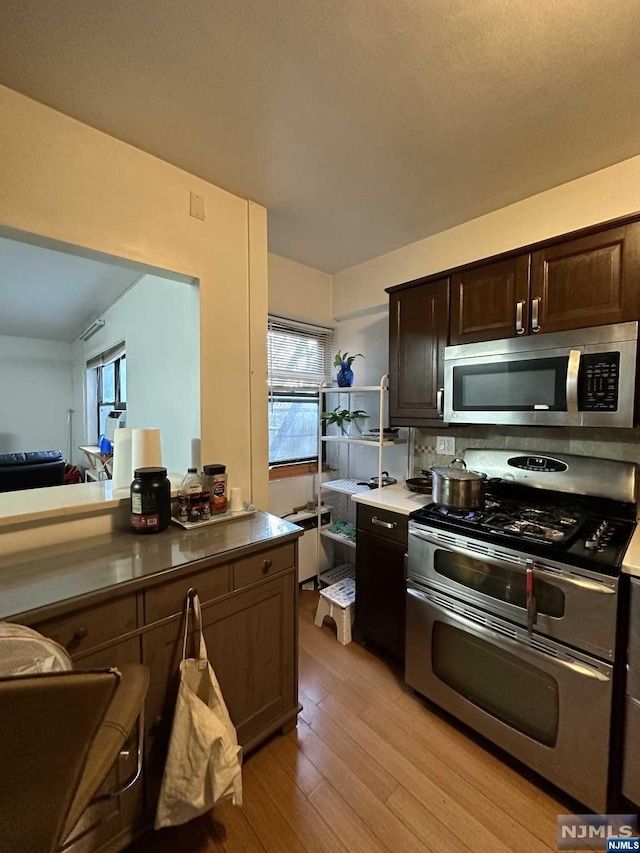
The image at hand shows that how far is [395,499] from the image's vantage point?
77.7 inches

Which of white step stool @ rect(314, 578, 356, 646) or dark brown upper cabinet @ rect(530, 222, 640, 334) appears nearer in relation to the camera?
dark brown upper cabinet @ rect(530, 222, 640, 334)

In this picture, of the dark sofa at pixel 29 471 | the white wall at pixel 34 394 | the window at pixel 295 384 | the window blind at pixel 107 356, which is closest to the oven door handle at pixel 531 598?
the window at pixel 295 384

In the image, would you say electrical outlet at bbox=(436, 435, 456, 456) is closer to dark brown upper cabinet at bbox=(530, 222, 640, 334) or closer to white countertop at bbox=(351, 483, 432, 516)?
white countertop at bbox=(351, 483, 432, 516)

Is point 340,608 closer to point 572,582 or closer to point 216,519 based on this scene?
point 216,519

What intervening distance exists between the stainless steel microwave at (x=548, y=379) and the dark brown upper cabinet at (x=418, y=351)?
0.12 m

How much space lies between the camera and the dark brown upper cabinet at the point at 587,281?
1399 millimetres

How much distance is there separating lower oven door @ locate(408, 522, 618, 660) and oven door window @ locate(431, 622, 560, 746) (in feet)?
0.60

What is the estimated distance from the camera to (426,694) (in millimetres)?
1654

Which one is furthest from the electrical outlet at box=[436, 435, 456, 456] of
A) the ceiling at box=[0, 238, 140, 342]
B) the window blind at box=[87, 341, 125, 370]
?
the window blind at box=[87, 341, 125, 370]

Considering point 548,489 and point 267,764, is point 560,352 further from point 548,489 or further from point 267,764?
point 267,764

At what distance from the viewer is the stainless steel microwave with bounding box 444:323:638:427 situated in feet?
4.56

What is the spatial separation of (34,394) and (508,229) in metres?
6.48

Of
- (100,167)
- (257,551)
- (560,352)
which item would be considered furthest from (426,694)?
(100,167)

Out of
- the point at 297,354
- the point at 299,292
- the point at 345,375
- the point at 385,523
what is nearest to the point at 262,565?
the point at 385,523
